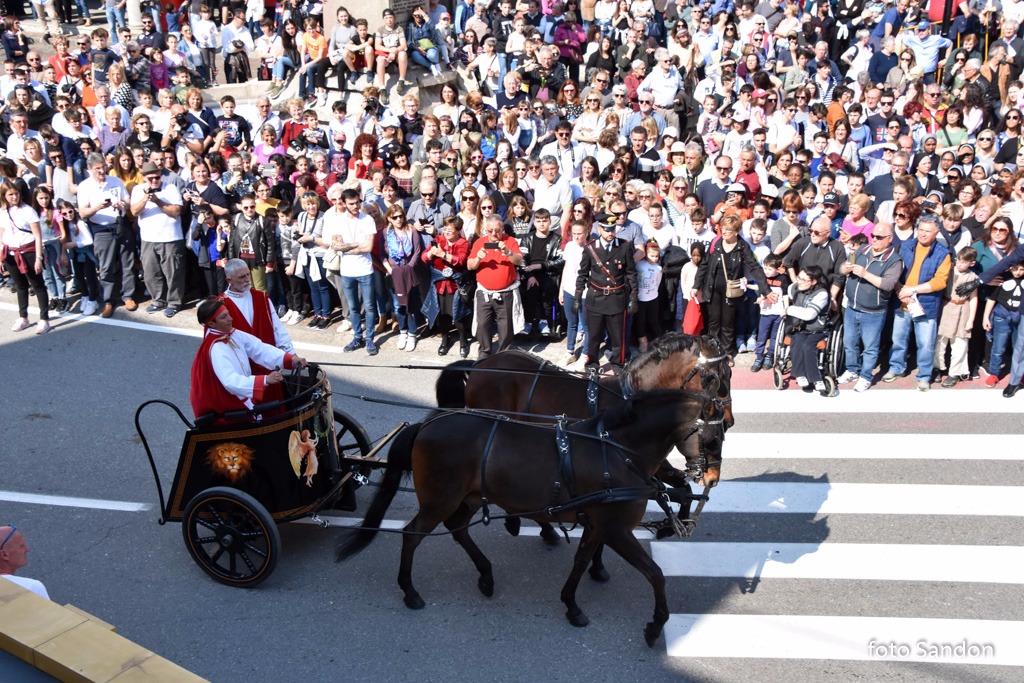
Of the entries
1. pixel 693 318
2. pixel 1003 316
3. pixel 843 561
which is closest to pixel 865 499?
pixel 843 561

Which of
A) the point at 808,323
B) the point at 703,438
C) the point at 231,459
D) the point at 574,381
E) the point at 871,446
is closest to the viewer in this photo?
the point at 703,438

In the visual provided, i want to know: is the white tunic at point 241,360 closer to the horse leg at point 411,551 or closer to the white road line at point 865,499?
the horse leg at point 411,551

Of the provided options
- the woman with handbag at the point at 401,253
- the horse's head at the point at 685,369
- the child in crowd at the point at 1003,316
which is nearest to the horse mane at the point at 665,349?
the horse's head at the point at 685,369

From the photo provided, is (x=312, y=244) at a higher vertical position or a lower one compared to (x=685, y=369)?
lower

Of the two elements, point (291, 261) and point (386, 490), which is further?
point (291, 261)

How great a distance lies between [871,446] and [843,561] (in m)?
2.06

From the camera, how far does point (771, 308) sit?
10594mm

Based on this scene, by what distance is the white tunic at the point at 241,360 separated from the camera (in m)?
7.04

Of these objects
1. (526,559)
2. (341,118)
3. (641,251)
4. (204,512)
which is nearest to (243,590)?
(204,512)

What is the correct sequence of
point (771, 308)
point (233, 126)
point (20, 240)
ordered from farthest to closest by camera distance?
point (233, 126)
point (20, 240)
point (771, 308)

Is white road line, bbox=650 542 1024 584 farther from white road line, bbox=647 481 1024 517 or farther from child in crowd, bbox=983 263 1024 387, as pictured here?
child in crowd, bbox=983 263 1024 387

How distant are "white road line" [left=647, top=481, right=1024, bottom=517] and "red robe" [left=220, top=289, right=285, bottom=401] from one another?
123 inches

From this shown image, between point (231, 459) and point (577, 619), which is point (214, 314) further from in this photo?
point (577, 619)

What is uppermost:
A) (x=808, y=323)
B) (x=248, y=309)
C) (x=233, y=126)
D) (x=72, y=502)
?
(x=233, y=126)
